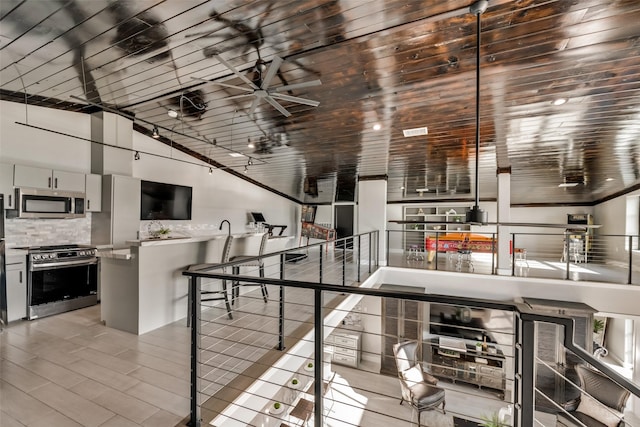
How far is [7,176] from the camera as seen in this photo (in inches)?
142

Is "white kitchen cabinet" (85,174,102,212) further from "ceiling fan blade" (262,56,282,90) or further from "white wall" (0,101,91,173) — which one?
"ceiling fan blade" (262,56,282,90)

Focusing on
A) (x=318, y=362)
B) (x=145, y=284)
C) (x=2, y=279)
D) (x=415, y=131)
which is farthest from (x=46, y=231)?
(x=415, y=131)

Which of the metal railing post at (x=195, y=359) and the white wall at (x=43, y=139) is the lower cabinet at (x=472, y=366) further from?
the white wall at (x=43, y=139)

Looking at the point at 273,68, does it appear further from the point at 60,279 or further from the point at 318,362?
the point at 60,279

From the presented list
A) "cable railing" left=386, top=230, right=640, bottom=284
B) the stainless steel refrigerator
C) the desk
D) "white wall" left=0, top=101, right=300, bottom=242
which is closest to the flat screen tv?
"white wall" left=0, top=101, right=300, bottom=242

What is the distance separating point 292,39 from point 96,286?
178 inches

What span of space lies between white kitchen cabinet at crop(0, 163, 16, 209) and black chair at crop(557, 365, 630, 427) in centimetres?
816

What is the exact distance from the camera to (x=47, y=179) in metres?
3.98

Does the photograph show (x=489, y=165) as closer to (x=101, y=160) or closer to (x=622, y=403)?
(x=622, y=403)

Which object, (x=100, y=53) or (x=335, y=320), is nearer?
(x=100, y=53)

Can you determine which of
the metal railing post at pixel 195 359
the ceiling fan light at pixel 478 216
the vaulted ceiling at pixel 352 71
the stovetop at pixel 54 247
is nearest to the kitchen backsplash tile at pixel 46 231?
the stovetop at pixel 54 247

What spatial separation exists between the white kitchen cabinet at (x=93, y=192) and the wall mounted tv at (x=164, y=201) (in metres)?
0.77

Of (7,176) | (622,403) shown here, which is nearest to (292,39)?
(7,176)

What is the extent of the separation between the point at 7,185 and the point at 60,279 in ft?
4.50
